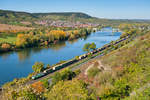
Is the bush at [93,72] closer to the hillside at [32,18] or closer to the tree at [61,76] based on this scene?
the tree at [61,76]

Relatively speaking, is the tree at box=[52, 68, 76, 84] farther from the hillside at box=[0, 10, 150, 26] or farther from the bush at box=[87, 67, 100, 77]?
the hillside at box=[0, 10, 150, 26]

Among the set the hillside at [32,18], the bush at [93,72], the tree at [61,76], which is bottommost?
the tree at [61,76]

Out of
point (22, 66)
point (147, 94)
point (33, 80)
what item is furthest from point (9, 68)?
point (147, 94)

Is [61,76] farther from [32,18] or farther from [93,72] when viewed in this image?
[32,18]

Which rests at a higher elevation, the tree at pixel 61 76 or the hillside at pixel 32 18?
the hillside at pixel 32 18

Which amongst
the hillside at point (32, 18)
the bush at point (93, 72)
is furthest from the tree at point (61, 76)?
the hillside at point (32, 18)

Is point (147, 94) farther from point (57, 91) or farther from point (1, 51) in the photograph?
point (1, 51)

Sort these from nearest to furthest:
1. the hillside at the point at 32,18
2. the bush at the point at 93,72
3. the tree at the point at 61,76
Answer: the bush at the point at 93,72 → the tree at the point at 61,76 → the hillside at the point at 32,18

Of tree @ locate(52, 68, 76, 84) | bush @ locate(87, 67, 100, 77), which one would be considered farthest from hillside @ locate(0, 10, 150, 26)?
bush @ locate(87, 67, 100, 77)

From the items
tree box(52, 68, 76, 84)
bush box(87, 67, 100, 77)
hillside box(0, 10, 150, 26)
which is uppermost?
hillside box(0, 10, 150, 26)

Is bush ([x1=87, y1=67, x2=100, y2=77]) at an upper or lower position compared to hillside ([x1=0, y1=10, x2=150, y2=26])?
lower

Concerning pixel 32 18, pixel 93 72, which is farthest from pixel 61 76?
pixel 32 18
